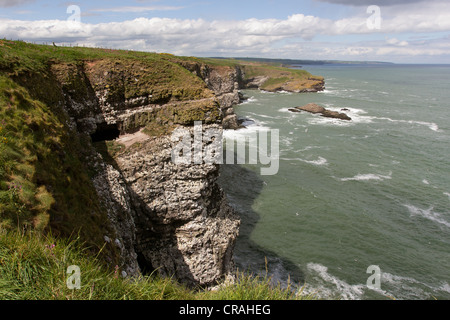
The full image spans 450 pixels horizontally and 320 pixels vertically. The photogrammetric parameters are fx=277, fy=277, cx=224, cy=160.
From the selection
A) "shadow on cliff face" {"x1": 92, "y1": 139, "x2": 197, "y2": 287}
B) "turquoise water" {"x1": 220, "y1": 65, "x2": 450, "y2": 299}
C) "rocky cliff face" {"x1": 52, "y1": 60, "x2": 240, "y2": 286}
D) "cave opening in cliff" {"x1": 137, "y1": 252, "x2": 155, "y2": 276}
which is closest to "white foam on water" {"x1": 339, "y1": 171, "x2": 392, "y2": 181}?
"turquoise water" {"x1": 220, "y1": 65, "x2": 450, "y2": 299}

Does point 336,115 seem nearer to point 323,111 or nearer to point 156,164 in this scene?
point 323,111

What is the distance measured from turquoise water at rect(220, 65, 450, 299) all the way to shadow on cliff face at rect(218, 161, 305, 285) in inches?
3.8

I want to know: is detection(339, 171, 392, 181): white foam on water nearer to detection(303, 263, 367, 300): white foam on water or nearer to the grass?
detection(303, 263, 367, 300): white foam on water

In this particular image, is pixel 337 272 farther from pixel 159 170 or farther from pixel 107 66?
pixel 107 66

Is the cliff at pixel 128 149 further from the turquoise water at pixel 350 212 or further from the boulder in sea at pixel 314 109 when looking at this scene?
the boulder in sea at pixel 314 109

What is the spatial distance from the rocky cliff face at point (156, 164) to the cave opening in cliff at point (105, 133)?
0.07m

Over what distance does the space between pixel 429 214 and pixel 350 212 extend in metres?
8.50

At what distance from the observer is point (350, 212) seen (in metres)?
30.6

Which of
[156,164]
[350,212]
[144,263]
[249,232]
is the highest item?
[156,164]

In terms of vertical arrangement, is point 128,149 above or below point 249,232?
above

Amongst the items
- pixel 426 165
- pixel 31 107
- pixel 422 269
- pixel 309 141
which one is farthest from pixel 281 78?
pixel 31 107

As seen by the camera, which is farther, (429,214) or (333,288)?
(429,214)

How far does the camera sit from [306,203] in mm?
32312

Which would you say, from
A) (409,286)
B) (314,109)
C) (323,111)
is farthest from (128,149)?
(314,109)
